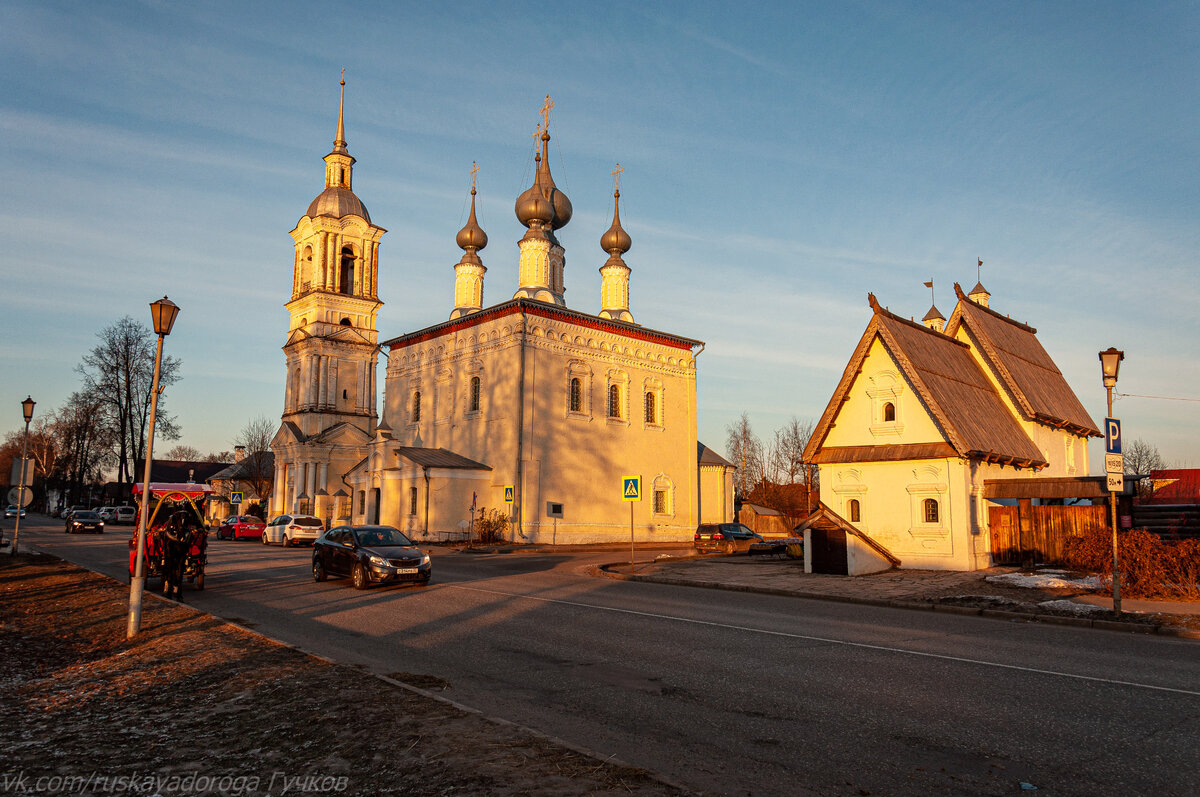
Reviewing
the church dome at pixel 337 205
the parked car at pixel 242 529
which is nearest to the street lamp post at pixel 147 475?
the parked car at pixel 242 529

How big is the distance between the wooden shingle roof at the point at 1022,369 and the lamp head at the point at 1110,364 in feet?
41.3

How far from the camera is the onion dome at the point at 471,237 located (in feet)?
157

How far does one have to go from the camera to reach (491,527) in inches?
1485

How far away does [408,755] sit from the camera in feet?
18.1

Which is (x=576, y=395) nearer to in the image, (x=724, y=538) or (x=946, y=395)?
(x=724, y=538)

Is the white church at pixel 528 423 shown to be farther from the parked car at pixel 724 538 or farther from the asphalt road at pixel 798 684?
the asphalt road at pixel 798 684

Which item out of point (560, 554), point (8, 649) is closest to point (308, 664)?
point (8, 649)

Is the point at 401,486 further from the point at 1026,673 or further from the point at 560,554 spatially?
the point at 1026,673

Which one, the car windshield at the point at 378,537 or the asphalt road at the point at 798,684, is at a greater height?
the car windshield at the point at 378,537

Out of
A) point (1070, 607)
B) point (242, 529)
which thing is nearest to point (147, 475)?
point (1070, 607)

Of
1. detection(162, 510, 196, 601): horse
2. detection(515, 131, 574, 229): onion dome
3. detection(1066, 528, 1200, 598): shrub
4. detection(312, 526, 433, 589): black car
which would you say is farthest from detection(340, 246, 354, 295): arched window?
detection(1066, 528, 1200, 598): shrub

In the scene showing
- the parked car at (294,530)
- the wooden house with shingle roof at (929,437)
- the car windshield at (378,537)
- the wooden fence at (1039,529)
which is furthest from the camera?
the parked car at (294,530)

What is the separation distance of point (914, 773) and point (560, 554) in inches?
1040

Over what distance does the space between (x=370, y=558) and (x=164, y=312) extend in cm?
713
